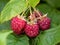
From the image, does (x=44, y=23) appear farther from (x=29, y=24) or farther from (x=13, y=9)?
(x=13, y=9)

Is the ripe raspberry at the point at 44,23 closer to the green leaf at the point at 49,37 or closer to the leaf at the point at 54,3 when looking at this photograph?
the green leaf at the point at 49,37

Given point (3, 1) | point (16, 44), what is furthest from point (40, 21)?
point (3, 1)

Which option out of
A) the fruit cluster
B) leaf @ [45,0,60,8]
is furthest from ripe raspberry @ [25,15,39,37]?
leaf @ [45,0,60,8]

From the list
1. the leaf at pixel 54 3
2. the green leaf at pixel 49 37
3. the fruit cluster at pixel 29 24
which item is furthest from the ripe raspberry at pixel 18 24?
the leaf at pixel 54 3

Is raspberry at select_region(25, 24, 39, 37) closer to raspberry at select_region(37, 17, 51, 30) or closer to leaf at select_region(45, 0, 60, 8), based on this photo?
raspberry at select_region(37, 17, 51, 30)

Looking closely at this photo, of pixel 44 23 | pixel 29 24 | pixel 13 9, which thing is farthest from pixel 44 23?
pixel 13 9
